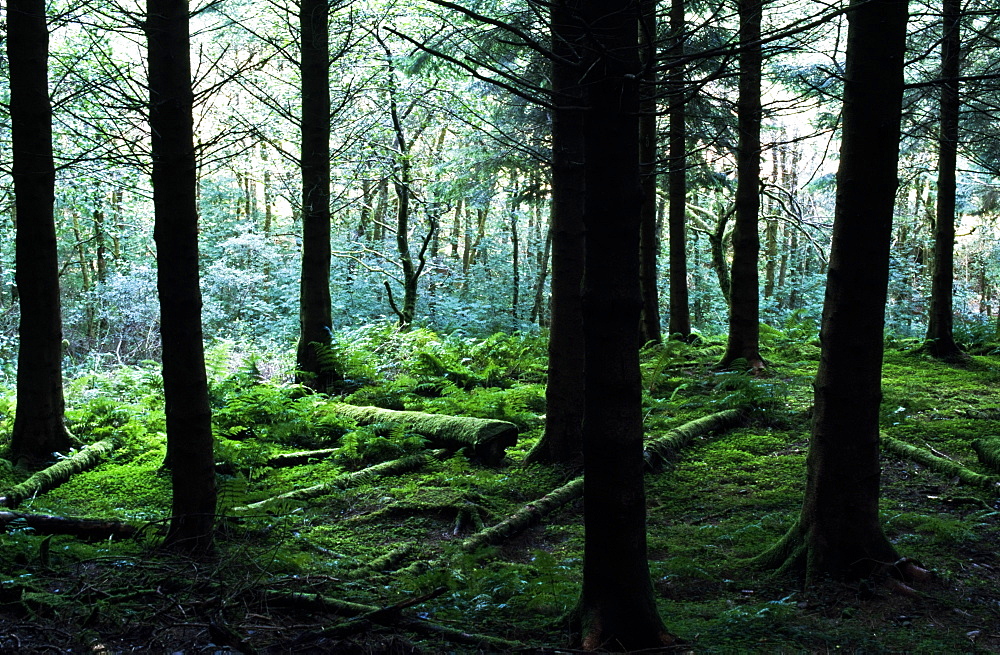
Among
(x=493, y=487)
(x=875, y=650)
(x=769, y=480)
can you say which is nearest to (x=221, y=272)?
(x=493, y=487)

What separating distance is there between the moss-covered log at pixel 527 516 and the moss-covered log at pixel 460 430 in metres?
1.17

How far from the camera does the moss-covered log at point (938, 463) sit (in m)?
5.81

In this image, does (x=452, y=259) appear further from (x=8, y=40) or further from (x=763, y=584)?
(x=763, y=584)

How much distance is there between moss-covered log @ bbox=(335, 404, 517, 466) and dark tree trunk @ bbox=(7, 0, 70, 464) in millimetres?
3485

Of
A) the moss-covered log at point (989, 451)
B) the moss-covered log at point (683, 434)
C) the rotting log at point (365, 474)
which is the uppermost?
the moss-covered log at point (989, 451)

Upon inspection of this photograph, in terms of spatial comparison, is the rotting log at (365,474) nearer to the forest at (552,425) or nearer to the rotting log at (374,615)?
the forest at (552,425)

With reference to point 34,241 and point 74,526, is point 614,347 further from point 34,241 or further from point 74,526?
point 34,241

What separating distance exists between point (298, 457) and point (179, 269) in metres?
3.94

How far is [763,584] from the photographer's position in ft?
14.0

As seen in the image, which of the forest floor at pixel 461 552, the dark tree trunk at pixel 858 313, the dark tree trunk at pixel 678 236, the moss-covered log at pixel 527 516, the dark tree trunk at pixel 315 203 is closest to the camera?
the forest floor at pixel 461 552

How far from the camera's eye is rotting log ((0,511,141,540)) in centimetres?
509

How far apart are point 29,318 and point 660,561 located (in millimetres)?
6867

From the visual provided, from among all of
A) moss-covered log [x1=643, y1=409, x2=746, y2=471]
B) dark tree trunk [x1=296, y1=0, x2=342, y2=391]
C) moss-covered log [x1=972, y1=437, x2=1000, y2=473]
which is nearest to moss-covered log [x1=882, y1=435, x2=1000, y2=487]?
moss-covered log [x1=972, y1=437, x2=1000, y2=473]

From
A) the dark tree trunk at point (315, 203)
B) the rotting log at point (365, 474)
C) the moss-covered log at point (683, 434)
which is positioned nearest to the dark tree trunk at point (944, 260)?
the moss-covered log at point (683, 434)
